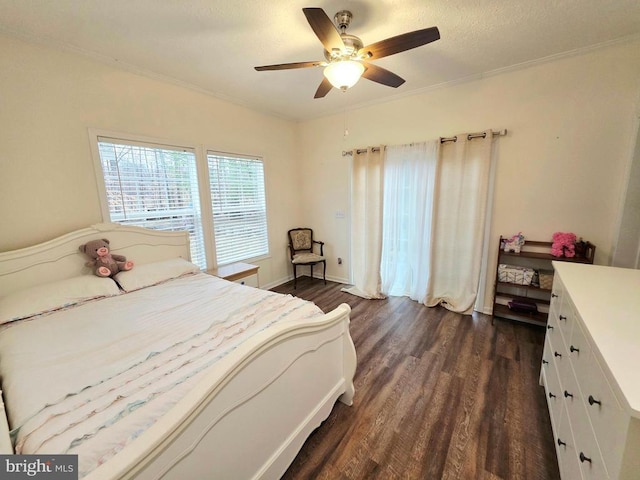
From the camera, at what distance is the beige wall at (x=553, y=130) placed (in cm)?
219

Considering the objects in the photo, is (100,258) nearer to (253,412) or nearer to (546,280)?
(253,412)

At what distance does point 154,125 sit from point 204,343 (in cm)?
235

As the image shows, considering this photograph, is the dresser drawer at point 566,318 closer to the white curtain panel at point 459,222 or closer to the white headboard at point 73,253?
the white curtain panel at point 459,222

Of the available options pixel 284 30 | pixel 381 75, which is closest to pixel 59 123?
pixel 284 30

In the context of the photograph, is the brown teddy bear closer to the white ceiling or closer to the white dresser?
the white ceiling

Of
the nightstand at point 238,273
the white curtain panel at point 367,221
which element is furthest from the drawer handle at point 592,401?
the nightstand at point 238,273

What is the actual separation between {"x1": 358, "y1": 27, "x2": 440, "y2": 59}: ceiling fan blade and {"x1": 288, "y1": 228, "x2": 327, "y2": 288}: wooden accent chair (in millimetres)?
2751

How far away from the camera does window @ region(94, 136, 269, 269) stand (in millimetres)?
2365

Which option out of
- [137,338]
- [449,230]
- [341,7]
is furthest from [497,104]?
[137,338]

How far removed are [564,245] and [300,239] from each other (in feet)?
10.4

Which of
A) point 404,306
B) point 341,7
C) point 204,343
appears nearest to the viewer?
point 204,343

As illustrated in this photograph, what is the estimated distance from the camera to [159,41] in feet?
6.45

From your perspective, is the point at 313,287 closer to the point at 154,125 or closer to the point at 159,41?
the point at 154,125

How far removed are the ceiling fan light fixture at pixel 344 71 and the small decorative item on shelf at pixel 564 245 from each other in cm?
243
